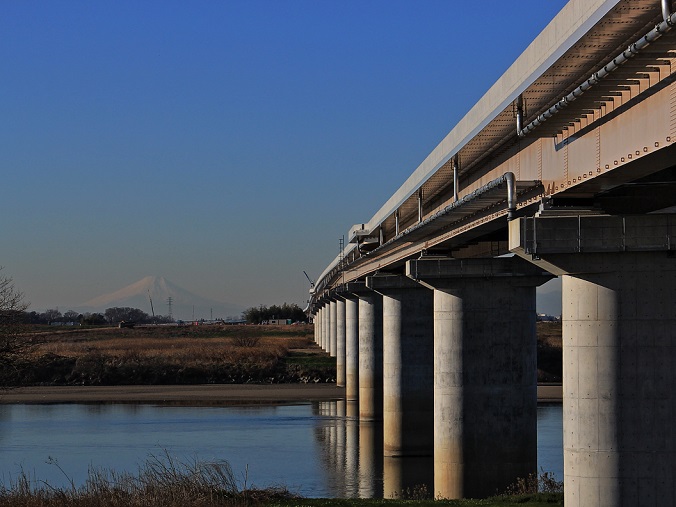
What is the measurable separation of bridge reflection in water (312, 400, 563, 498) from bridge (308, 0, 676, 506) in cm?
244

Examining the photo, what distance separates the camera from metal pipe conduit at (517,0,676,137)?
16.2 metres

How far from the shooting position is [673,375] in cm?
2455

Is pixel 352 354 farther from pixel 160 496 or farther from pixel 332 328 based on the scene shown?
pixel 160 496

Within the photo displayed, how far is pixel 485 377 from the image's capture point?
4000 cm

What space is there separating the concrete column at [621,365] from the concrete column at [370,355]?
43507 millimetres

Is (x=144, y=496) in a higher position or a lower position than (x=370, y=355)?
lower

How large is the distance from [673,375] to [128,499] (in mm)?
11369

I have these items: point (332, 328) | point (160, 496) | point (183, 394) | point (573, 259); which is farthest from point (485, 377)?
point (332, 328)

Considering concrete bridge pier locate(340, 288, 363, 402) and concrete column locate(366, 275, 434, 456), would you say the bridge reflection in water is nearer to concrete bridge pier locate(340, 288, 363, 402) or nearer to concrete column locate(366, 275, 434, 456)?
concrete column locate(366, 275, 434, 456)

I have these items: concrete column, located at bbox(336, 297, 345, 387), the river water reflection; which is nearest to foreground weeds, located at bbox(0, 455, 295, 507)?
the river water reflection

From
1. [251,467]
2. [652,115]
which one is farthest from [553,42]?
[251,467]

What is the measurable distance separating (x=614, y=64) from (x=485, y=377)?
895 inches

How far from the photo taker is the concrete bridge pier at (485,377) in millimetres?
39188

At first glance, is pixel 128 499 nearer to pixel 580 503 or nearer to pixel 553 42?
pixel 580 503
